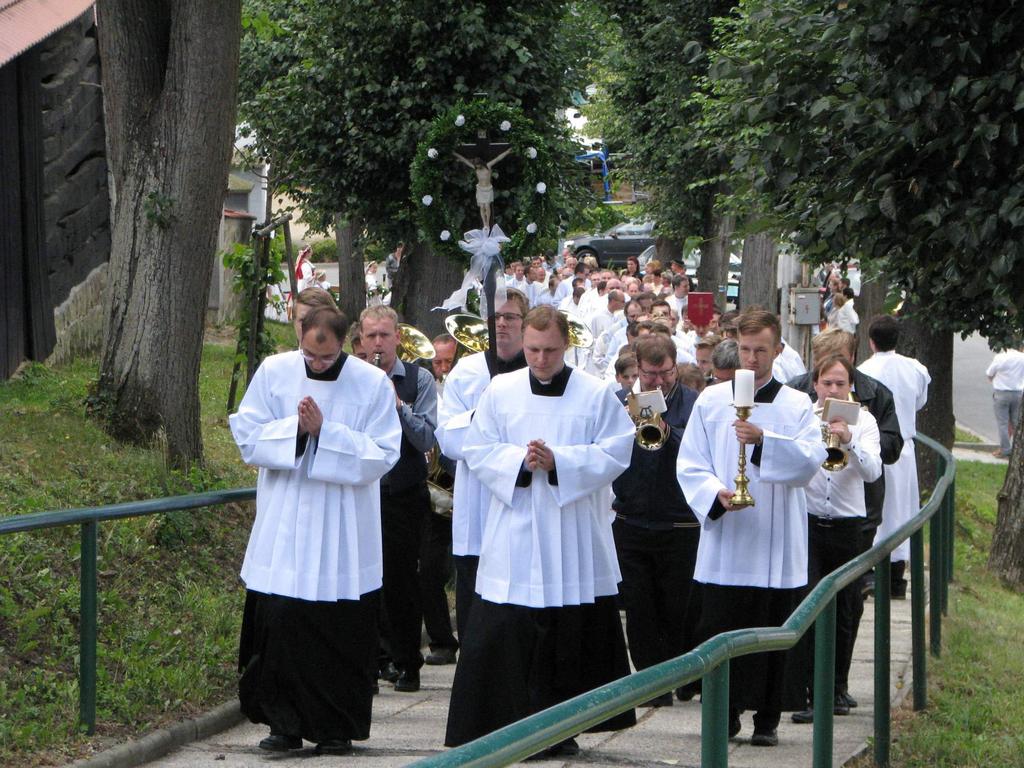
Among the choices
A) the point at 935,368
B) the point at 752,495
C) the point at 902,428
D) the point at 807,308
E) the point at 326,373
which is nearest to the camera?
the point at 326,373

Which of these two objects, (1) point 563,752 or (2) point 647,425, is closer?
(1) point 563,752

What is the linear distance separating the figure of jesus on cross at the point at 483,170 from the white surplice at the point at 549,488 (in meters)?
3.34

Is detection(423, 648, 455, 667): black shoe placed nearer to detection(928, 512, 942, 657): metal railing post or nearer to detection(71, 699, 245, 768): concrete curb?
detection(71, 699, 245, 768): concrete curb

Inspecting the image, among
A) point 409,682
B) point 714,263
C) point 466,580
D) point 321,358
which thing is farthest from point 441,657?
point 714,263

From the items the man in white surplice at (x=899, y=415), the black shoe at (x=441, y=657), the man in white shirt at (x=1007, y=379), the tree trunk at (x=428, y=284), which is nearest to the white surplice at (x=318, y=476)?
the black shoe at (x=441, y=657)

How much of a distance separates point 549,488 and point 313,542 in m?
1.04

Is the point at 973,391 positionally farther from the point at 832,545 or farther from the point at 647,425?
the point at 647,425

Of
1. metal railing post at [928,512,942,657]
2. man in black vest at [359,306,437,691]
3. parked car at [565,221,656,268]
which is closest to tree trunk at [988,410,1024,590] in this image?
metal railing post at [928,512,942,657]

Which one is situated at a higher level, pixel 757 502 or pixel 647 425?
pixel 647 425

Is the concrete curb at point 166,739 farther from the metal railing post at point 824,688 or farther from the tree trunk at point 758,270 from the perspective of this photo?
the tree trunk at point 758,270

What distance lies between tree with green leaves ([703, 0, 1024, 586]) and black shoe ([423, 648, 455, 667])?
3466 mm

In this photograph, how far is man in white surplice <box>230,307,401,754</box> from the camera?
263 inches

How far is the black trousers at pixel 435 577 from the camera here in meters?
8.85

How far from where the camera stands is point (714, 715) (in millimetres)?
3777
